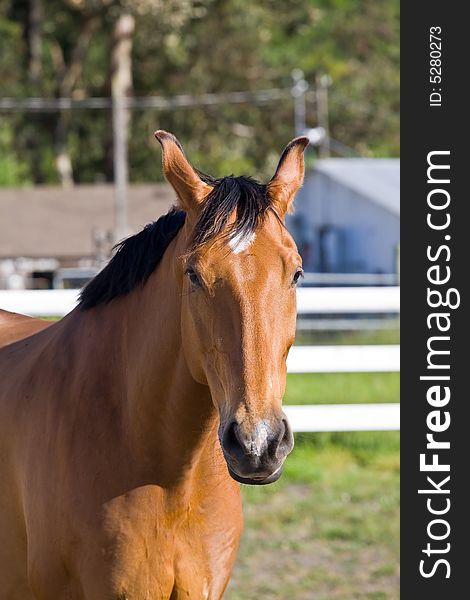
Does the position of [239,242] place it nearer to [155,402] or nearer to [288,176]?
[288,176]

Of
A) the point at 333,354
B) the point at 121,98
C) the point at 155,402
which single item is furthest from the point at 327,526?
the point at 121,98

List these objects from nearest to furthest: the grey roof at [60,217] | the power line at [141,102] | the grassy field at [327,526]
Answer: the grassy field at [327,526], the power line at [141,102], the grey roof at [60,217]

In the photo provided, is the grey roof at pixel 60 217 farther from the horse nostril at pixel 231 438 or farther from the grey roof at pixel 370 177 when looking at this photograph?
the horse nostril at pixel 231 438

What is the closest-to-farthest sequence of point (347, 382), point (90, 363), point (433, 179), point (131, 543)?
1. point (131, 543)
2. point (90, 363)
3. point (433, 179)
4. point (347, 382)

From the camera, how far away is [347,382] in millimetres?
10812

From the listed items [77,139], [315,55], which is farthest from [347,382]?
[315,55]

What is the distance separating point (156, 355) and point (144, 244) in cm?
39

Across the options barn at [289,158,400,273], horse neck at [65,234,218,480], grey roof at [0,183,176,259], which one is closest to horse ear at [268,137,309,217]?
horse neck at [65,234,218,480]

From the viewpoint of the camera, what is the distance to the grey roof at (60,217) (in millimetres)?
35000

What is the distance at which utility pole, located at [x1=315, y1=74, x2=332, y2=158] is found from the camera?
131 ft

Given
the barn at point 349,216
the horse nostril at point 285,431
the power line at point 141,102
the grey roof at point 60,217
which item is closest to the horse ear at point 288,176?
the horse nostril at point 285,431

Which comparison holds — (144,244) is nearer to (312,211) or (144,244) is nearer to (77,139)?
(312,211)

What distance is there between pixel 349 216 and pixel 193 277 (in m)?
29.8

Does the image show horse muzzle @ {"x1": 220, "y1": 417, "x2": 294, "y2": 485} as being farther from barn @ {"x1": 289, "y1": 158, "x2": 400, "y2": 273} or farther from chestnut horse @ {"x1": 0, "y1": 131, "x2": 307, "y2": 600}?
barn @ {"x1": 289, "y1": 158, "x2": 400, "y2": 273}
